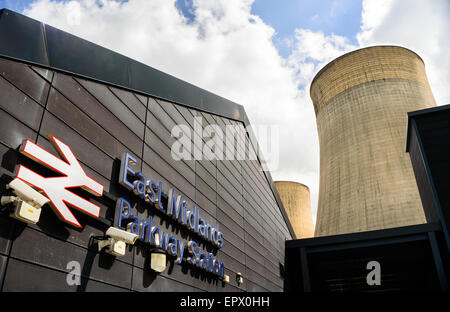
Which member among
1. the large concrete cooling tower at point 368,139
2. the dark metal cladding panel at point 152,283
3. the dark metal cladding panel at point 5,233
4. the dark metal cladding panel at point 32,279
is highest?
the large concrete cooling tower at point 368,139

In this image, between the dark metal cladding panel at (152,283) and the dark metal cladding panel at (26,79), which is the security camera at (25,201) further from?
the dark metal cladding panel at (152,283)

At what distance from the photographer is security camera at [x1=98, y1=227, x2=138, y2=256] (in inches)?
233

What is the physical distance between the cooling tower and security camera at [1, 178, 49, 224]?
107ft

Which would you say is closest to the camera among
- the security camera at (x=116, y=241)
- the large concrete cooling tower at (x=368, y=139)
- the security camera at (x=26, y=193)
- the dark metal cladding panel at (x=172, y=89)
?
the security camera at (x=26, y=193)

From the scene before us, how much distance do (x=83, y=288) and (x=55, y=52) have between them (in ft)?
13.3

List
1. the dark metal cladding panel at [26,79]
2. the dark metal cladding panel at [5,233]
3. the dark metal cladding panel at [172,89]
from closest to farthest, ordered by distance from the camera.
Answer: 1. the dark metal cladding panel at [5,233]
2. the dark metal cladding panel at [26,79]
3. the dark metal cladding panel at [172,89]

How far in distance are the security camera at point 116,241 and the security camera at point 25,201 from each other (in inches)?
56.9

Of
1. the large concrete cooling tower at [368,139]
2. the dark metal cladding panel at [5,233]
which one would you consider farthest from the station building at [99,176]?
the large concrete cooling tower at [368,139]

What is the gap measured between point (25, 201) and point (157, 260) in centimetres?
327

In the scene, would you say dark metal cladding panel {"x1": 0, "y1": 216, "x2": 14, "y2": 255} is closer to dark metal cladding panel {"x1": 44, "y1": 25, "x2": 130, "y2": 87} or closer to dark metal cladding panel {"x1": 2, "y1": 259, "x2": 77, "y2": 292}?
dark metal cladding panel {"x1": 2, "y1": 259, "x2": 77, "y2": 292}

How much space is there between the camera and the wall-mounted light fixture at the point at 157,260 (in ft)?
23.3

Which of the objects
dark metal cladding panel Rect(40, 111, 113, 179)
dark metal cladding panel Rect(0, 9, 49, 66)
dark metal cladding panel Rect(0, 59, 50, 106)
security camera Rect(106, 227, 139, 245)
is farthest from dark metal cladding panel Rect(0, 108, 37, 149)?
security camera Rect(106, 227, 139, 245)

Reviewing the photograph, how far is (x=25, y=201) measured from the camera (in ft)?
Answer: 15.0
